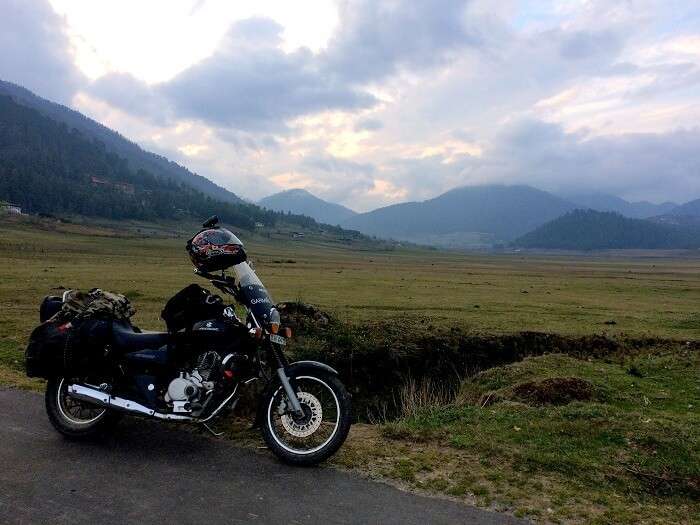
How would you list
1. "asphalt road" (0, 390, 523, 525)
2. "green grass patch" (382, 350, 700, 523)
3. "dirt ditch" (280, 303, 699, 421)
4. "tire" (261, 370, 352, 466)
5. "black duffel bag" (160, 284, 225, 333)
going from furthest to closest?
1. "dirt ditch" (280, 303, 699, 421)
2. "black duffel bag" (160, 284, 225, 333)
3. "tire" (261, 370, 352, 466)
4. "green grass patch" (382, 350, 700, 523)
5. "asphalt road" (0, 390, 523, 525)

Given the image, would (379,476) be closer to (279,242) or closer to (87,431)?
(87,431)

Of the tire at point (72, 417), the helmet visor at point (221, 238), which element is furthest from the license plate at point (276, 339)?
the tire at point (72, 417)

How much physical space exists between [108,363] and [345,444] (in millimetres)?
3024

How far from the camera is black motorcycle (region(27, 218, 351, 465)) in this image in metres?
5.76

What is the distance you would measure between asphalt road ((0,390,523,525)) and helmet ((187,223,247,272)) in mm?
2129

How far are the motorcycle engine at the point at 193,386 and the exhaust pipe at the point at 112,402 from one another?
150mm

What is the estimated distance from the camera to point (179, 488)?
4953 millimetres

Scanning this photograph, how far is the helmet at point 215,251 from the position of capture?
19.6 feet

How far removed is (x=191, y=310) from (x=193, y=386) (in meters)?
0.87

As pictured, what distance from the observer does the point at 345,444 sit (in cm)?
614

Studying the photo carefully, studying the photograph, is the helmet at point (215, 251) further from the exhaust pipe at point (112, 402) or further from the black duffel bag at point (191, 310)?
the exhaust pipe at point (112, 402)

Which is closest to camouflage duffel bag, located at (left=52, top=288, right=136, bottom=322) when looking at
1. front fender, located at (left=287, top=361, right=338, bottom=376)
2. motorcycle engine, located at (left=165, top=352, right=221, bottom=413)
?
motorcycle engine, located at (left=165, top=352, right=221, bottom=413)

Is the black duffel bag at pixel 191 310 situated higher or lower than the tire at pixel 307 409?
higher

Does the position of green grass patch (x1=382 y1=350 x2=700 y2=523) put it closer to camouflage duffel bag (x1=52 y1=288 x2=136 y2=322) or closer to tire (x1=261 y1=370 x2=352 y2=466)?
tire (x1=261 y1=370 x2=352 y2=466)
